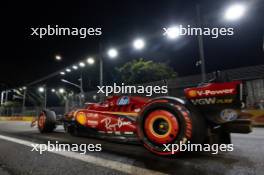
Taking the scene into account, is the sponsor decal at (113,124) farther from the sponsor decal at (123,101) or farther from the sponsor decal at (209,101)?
the sponsor decal at (209,101)

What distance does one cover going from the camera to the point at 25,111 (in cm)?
2845

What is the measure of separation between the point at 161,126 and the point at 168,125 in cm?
11

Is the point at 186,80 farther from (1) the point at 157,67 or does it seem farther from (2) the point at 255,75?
(1) the point at 157,67

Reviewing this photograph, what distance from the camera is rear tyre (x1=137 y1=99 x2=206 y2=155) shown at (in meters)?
2.44

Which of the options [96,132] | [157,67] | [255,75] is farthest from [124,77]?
[96,132]

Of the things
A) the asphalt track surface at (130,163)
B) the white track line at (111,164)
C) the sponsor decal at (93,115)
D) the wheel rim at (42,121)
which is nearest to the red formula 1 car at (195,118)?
the asphalt track surface at (130,163)

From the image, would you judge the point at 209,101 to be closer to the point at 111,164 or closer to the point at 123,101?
the point at 111,164

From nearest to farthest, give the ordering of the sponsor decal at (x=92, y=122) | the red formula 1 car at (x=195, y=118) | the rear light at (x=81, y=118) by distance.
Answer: the red formula 1 car at (x=195, y=118) < the sponsor decal at (x=92, y=122) < the rear light at (x=81, y=118)

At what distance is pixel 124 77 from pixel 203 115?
89.7 feet

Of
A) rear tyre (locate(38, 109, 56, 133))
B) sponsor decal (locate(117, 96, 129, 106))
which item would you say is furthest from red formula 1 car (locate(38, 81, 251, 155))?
rear tyre (locate(38, 109, 56, 133))

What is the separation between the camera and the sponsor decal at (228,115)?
8.00 ft

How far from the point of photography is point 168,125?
265 cm

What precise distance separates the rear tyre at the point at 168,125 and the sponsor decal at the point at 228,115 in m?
0.24

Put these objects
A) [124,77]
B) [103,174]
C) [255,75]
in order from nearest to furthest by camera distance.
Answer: [103,174]
[255,75]
[124,77]
